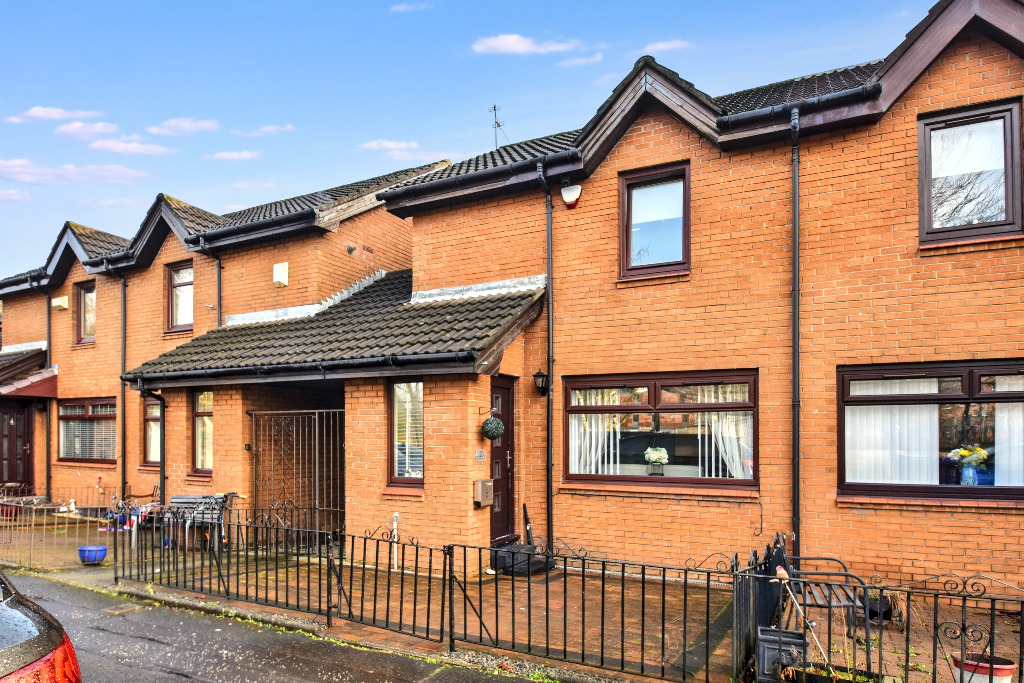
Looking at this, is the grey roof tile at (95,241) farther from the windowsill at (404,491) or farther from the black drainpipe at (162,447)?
the windowsill at (404,491)

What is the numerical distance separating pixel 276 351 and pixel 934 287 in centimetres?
924

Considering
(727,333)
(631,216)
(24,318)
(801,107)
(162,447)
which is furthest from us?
(24,318)

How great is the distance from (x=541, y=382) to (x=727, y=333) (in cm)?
269

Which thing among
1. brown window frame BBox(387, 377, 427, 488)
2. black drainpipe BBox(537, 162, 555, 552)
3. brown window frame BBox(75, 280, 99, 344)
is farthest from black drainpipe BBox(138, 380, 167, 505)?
black drainpipe BBox(537, 162, 555, 552)

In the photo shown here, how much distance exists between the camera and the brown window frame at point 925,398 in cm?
741

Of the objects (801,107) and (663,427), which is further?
(663,427)

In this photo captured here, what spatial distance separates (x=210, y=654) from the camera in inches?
248

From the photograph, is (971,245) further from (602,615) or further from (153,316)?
(153,316)

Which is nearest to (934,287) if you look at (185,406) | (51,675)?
(51,675)

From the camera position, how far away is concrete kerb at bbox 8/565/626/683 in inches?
219

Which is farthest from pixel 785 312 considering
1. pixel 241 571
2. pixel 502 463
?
pixel 241 571

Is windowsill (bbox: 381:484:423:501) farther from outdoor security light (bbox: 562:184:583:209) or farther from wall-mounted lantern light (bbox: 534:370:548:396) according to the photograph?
outdoor security light (bbox: 562:184:583:209)

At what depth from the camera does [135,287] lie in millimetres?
15555

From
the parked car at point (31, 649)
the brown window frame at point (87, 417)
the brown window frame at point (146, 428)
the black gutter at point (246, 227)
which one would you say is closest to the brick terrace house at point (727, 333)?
the black gutter at point (246, 227)
